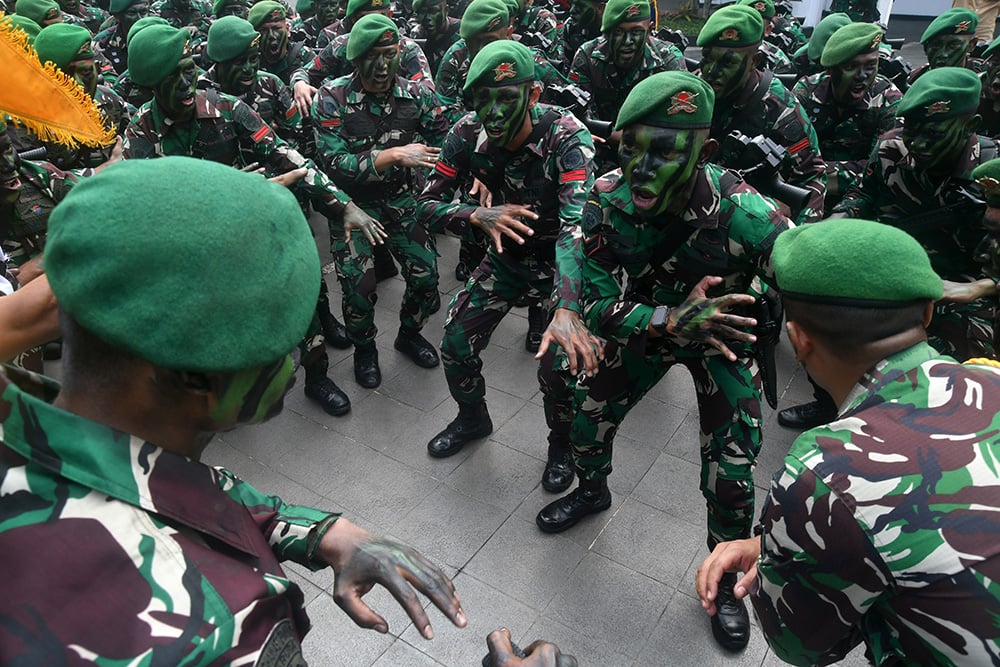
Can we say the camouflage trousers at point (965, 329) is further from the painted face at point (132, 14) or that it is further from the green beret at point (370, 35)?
the painted face at point (132, 14)

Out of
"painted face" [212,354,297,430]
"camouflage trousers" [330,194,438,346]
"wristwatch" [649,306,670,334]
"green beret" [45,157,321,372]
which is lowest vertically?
"camouflage trousers" [330,194,438,346]

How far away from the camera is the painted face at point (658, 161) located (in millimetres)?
2771

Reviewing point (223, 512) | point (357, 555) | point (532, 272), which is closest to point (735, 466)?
point (532, 272)

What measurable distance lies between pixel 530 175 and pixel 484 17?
2511 millimetres

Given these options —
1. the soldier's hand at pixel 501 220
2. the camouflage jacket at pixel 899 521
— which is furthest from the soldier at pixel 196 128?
the camouflage jacket at pixel 899 521

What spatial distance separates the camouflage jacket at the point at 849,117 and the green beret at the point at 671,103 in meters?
2.76

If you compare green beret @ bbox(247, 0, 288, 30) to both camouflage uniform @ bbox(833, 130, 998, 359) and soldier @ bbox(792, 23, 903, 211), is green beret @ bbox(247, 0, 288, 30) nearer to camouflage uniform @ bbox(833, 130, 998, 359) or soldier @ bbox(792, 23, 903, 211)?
soldier @ bbox(792, 23, 903, 211)

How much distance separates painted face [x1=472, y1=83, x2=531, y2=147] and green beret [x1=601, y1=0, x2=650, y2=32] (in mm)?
2277

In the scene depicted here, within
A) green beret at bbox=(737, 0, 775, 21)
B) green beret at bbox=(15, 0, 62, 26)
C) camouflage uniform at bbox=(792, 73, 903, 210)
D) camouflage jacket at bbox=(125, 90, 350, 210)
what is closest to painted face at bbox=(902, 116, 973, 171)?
camouflage uniform at bbox=(792, 73, 903, 210)

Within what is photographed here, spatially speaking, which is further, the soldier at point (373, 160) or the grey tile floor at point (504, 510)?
the soldier at point (373, 160)

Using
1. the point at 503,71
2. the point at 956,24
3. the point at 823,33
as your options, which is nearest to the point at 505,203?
the point at 503,71

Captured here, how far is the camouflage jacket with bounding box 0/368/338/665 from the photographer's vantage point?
101cm

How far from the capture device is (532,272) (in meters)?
4.04

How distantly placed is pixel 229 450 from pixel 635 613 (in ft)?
9.13
